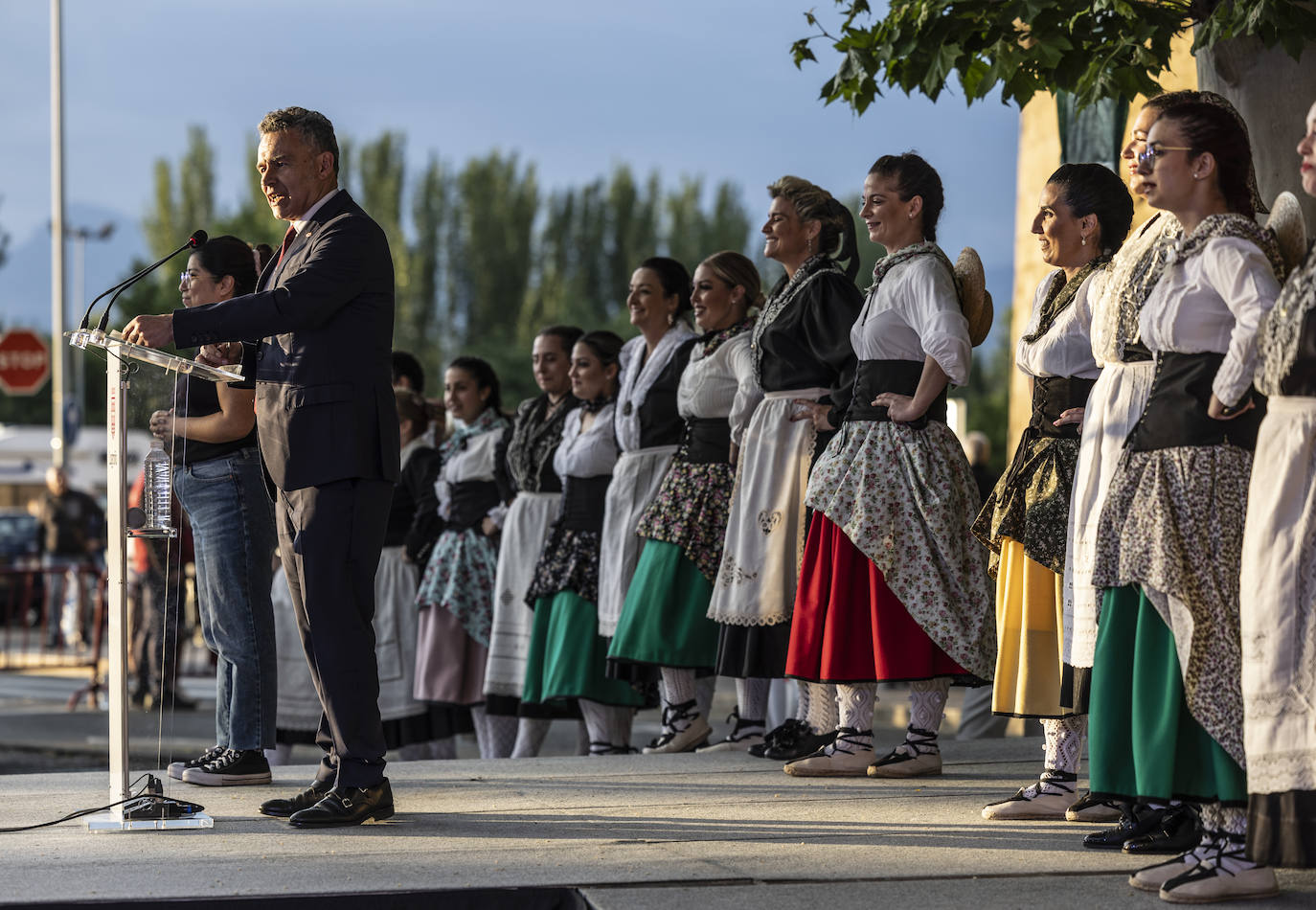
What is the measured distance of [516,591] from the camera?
316 inches

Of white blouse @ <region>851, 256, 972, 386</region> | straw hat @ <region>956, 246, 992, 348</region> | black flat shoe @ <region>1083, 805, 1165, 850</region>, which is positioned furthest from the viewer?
straw hat @ <region>956, 246, 992, 348</region>

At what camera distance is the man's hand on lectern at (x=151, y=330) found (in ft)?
14.2

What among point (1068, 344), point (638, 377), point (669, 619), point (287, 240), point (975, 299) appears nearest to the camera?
point (1068, 344)

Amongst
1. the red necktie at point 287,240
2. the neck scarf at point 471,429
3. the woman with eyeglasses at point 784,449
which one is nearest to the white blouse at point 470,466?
the neck scarf at point 471,429

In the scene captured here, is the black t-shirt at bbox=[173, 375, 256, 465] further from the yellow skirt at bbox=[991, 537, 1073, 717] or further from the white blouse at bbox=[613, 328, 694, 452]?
the yellow skirt at bbox=[991, 537, 1073, 717]

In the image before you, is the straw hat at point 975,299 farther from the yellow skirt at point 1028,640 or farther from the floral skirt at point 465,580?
the floral skirt at point 465,580

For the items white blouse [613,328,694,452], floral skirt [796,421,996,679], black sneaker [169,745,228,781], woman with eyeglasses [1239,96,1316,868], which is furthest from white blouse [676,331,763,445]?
woman with eyeglasses [1239,96,1316,868]

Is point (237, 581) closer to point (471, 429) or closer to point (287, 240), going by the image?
point (287, 240)

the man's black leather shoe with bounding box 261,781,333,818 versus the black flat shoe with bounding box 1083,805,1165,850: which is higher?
the black flat shoe with bounding box 1083,805,1165,850

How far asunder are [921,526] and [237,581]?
7.54 feet

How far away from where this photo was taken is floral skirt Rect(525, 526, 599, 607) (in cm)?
747

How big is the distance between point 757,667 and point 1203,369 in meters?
2.73

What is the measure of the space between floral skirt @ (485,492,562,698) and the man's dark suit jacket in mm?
3324

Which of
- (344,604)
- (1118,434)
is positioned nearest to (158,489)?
(344,604)
